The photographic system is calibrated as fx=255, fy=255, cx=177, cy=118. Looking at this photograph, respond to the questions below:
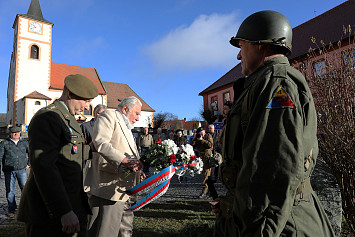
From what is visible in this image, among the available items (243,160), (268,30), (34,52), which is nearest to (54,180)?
(243,160)

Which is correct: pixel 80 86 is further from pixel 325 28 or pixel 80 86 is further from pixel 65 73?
pixel 65 73

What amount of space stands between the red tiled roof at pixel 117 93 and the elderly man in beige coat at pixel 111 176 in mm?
43400

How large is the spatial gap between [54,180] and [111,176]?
3.66 ft

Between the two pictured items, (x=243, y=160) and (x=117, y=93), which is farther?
(x=117, y=93)

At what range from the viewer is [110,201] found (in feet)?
9.91

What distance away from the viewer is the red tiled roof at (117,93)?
46.4 metres

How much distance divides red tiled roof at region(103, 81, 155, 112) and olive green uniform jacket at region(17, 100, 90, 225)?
44.3m

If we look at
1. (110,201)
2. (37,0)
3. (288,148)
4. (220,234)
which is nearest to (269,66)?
(288,148)

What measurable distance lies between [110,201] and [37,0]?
164 feet

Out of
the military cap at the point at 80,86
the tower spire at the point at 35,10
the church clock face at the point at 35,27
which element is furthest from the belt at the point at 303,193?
the tower spire at the point at 35,10

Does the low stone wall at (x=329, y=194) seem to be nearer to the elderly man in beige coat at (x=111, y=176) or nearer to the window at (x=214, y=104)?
the elderly man in beige coat at (x=111, y=176)

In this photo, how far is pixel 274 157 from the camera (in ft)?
3.89

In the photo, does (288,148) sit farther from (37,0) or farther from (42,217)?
(37,0)

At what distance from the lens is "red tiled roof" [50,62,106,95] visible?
41.1 meters
